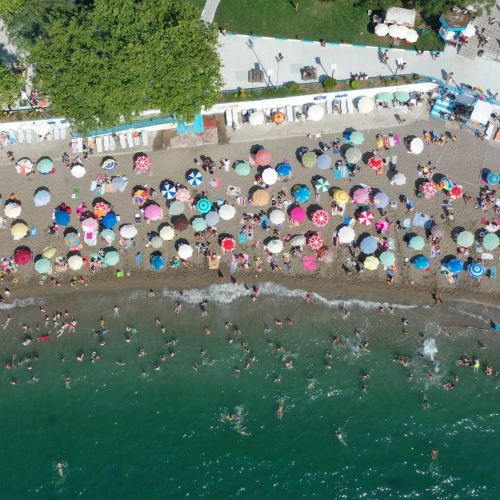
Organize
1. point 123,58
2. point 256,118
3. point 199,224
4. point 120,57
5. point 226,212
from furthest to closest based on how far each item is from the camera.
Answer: point 256,118
point 226,212
point 199,224
point 123,58
point 120,57

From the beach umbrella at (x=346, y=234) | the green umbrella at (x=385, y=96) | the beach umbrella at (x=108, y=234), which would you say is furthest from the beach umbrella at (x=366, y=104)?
the beach umbrella at (x=108, y=234)

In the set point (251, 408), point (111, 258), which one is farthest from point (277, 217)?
point (251, 408)

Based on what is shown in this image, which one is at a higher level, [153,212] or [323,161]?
[323,161]

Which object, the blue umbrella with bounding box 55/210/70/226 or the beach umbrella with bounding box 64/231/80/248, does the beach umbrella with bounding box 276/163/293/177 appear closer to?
the beach umbrella with bounding box 64/231/80/248

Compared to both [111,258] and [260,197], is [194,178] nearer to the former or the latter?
[260,197]

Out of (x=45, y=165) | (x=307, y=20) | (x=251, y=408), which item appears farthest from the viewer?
(x=307, y=20)

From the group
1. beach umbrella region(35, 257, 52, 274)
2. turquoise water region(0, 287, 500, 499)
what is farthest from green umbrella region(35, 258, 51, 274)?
turquoise water region(0, 287, 500, 499)

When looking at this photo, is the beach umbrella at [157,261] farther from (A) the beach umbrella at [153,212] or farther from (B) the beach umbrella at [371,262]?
(B) the beach umbrella at [371,262]

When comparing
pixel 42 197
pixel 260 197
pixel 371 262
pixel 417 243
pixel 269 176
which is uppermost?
pixel 42 197
